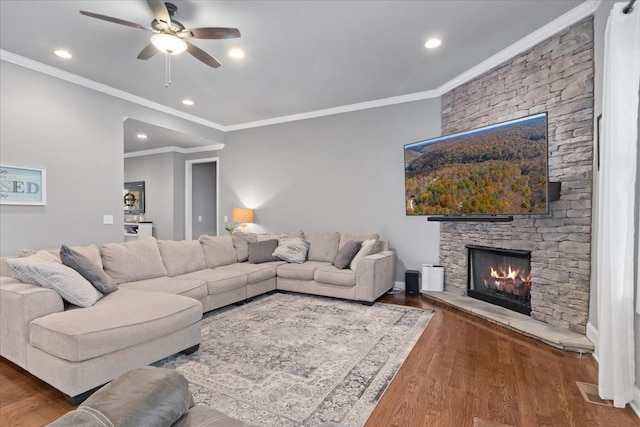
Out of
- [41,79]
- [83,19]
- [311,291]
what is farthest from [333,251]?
[41,79]

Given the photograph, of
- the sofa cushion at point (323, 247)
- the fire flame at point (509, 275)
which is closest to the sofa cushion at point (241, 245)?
the sofa cushion at point (323, 247)

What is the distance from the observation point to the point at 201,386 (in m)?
2.13

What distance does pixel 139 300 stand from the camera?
8.19ft

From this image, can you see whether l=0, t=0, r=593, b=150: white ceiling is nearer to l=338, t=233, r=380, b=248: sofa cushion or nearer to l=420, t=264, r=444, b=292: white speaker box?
l=338, t=233, r=380, b=248: sofa cushion

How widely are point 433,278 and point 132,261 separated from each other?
11.8 ft

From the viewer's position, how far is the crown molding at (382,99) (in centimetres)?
293

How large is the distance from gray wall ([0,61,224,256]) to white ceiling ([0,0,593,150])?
0.30m

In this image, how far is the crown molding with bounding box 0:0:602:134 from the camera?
2.93m

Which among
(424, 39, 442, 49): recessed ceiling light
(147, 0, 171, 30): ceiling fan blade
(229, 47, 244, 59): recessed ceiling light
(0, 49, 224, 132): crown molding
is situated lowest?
(147, 0, 171, 30): ceiling fan blade

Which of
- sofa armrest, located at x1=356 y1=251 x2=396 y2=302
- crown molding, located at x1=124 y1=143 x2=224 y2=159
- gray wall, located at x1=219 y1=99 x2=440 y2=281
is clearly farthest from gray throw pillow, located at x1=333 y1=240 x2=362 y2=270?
crown molding, located at x1=124 y1=143 x2=224 y2=159

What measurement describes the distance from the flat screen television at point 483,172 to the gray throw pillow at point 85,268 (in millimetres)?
3462

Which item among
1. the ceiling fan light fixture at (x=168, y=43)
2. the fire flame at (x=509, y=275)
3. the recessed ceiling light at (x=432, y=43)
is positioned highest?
the recessed ceiling light at (x=432, y=43)

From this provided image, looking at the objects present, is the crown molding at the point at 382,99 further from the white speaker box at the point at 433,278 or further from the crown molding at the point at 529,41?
the white speaker box at the point at 433,278

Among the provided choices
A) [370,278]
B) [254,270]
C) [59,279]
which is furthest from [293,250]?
[59,279]
